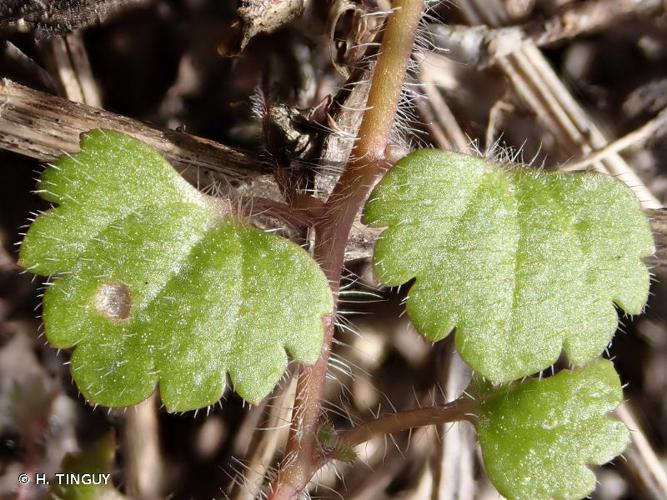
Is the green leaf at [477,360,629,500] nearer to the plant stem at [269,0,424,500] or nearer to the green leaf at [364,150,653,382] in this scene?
the green leaf at [364,150,653,382]

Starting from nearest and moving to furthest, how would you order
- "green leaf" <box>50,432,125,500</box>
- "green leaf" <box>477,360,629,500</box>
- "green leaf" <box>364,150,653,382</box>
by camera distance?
"green leaf" <box>364,150,653,382</box>
"green leaf" <box>477,360,629,500</box>
"green leaf" <box>50,432,125,500</box>

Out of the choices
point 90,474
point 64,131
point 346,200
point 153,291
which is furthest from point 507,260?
point 90,474

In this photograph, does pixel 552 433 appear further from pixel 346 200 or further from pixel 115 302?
pixel 115 302

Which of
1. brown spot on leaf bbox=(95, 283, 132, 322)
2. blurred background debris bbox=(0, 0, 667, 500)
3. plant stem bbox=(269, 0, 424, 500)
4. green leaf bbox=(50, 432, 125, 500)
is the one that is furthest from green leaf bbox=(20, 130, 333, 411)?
green leaf bbox=(50, 432, 125, 500)

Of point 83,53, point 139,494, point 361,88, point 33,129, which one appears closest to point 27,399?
point 139,494

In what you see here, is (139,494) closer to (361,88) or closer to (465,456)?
(465,456)

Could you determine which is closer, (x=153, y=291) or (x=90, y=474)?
(x=153, y=291)
